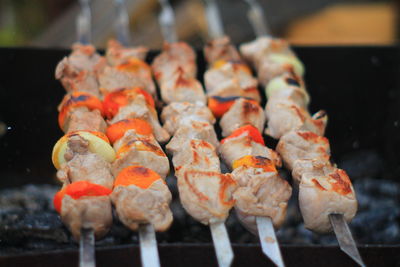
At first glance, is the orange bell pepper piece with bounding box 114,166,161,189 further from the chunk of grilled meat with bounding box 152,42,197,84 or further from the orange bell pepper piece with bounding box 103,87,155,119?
the chunk of grilled meat with bounding box 152,42,197,84

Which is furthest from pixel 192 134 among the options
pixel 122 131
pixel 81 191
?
pixel 81 191

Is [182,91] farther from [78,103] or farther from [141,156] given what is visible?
[141,156]

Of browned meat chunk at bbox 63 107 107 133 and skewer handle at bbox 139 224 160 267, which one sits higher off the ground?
browned meat chunk at bbox 63 107 107 133

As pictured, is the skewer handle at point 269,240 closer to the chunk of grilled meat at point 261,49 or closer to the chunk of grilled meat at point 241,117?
the chunk of grilled meat at point 241,117

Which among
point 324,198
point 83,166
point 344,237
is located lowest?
point 344,237

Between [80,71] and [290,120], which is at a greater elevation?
[80,71]

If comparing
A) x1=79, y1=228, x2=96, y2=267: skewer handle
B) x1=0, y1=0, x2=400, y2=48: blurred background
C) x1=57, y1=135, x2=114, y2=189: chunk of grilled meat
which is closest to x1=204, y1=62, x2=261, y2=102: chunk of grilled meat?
x1=57, y1=135, x2=114, y2=189: chunk of grilled meat
